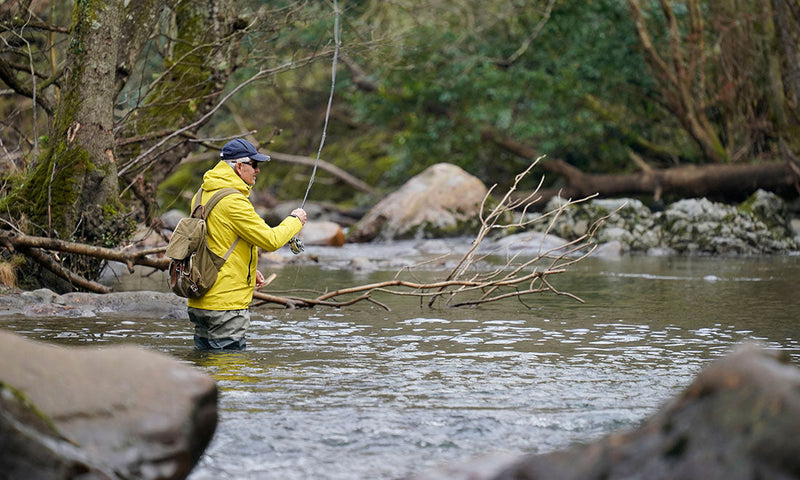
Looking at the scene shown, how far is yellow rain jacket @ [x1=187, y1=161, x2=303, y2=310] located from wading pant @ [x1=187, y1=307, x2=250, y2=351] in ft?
0.26

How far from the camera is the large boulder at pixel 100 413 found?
3.45m

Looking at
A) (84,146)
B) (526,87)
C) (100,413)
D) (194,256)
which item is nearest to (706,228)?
(526,87)

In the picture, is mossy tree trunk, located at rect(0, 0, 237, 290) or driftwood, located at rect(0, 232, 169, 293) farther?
mossy tree trunk, located at rect(0, 0, 237, 290)

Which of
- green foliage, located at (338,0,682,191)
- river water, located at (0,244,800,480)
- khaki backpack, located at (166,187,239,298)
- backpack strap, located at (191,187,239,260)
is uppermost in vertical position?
green foliage, located at (338,0,682,191)

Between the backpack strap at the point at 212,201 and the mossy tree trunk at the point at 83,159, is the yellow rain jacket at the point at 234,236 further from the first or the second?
the mossy tree trunk at the point at 83,159

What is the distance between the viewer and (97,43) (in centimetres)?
960

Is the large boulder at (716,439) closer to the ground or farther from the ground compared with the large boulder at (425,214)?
closer to the ground

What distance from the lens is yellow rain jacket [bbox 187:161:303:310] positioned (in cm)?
670

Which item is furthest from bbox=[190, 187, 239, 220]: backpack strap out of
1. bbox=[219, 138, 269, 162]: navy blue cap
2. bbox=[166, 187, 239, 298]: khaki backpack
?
bbox=[219, 138, 269, 162]: navy blue cap

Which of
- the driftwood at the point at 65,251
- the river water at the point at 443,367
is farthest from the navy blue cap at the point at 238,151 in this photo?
the driftwood at the point at 65,251

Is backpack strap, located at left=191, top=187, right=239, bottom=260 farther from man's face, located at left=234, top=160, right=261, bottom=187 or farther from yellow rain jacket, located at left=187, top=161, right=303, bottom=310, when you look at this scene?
man's face, located at left=234, top=160, right=261, bottom=187

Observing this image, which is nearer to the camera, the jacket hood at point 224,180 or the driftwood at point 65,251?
the jacket hood at point 224,180

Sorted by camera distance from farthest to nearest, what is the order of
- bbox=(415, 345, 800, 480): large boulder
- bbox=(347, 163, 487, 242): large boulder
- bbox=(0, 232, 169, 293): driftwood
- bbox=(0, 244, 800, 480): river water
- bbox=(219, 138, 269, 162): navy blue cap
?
bbox=(347, 163, 487, 242): large boulder
bbox=(0, 232, 169, 293): driftwood
bbox=(219, 138, 269, 162): navy blue cap
bbox=(0, 244, 800, 480): river water
bbox=(415, 345, 800, 480): large boulder

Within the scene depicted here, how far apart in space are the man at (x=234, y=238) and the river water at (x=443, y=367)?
0.85ft
